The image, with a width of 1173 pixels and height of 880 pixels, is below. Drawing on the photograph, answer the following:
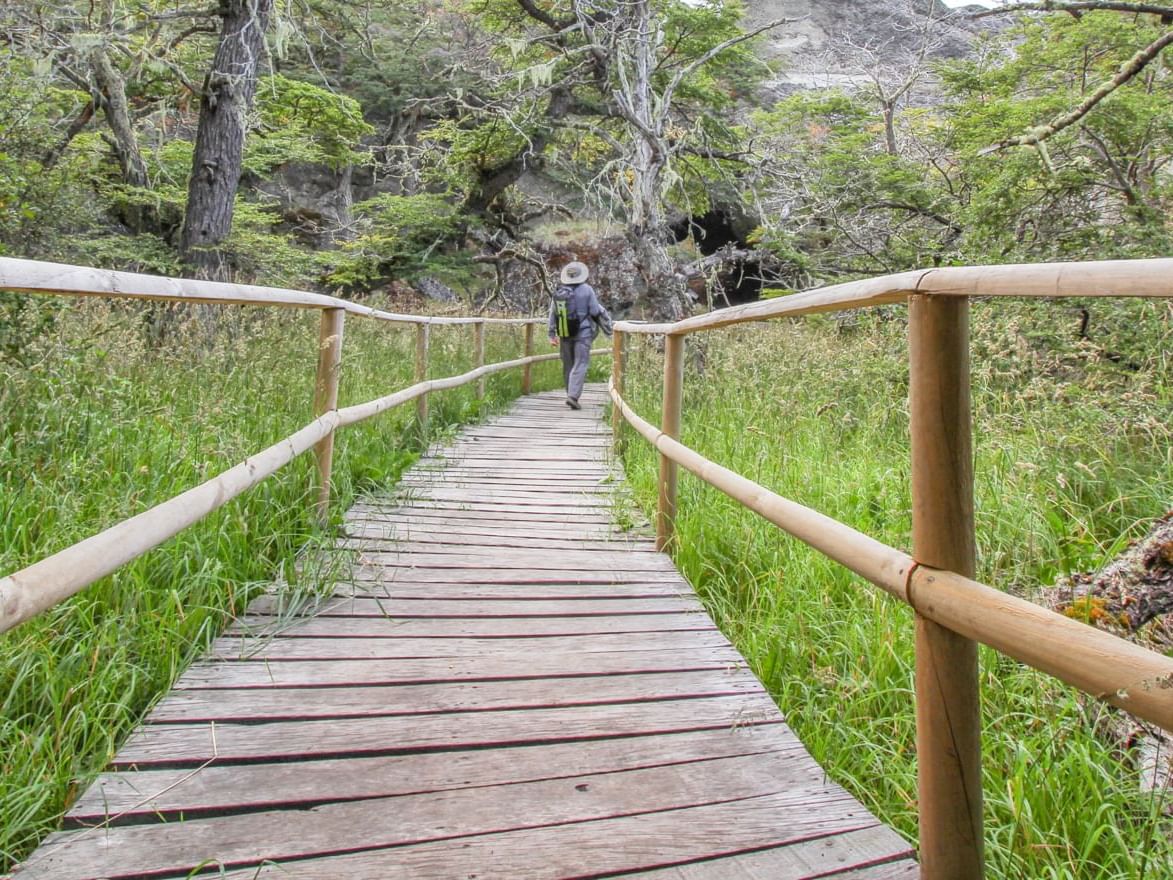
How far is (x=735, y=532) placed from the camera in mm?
3078

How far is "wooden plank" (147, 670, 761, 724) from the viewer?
1941 mm

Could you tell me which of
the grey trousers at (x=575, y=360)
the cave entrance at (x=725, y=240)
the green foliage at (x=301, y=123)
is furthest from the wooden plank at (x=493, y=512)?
the cave entrance at (x=725, y=240)

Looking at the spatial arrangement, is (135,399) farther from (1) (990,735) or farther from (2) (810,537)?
(1) (990,735)

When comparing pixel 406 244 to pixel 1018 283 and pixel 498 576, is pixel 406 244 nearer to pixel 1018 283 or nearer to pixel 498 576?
pixel 498 576

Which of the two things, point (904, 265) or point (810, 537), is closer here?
point (810, 537)

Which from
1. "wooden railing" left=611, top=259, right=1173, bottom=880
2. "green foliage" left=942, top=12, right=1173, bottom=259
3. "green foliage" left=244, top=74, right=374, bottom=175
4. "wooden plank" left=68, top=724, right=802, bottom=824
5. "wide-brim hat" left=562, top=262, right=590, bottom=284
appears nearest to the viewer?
"wooden railing" left=611, top=259, right=1173, bottom=880

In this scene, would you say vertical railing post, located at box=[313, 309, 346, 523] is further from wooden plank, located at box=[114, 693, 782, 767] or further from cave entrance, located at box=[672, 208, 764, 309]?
cave entrance, located at box=[672, 208, 764, 309]

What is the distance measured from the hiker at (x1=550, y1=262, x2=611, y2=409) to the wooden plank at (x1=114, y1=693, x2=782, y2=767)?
692cm

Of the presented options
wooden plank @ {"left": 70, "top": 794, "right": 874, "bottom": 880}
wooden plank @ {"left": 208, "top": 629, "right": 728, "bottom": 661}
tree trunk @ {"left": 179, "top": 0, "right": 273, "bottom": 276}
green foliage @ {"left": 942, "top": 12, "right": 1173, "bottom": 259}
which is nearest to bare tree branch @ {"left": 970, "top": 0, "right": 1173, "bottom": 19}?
green foliage @ {"left": 942, "top": 12, "right": 1173, "bottom": 259}

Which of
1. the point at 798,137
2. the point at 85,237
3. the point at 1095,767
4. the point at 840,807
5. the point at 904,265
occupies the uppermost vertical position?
the point at 798,137

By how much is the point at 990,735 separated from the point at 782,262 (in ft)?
35.0

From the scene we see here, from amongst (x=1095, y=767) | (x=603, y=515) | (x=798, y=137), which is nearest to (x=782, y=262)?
(x=798, y=137)

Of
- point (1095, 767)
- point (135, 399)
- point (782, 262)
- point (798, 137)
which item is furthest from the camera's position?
point (798, 137)

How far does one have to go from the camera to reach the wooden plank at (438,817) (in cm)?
142
